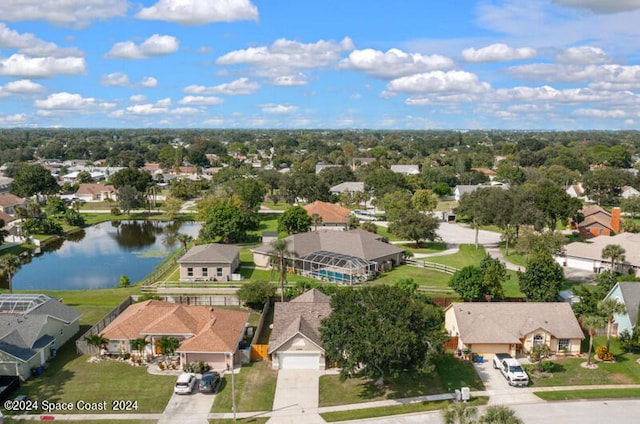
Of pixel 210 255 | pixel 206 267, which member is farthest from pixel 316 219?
pixel 206 267

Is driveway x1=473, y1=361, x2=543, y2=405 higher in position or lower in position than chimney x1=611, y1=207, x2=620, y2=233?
lower

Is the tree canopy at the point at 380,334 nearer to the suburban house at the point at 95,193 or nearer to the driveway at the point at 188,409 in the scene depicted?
the driveway at the point at 188,409

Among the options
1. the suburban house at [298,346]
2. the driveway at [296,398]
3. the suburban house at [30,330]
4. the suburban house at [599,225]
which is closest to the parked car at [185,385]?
the driveway at [296,398]

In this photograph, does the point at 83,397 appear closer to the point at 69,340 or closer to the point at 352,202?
the point at 69,340

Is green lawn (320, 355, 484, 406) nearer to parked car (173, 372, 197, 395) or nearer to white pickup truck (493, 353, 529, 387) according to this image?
white pickup truck (493, 353, 529, 387)

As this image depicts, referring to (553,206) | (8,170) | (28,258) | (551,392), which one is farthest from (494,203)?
(8,170)

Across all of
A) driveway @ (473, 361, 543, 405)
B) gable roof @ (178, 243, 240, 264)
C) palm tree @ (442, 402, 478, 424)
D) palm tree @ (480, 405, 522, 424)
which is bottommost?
driveway @ (473, 361, 543, 405)

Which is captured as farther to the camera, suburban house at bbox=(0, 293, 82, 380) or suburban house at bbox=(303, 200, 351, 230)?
suburban house at bbox=(303, 200, 351, 230)

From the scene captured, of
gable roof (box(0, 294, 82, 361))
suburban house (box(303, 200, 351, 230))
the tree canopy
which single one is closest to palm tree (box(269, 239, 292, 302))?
the tree canopy
